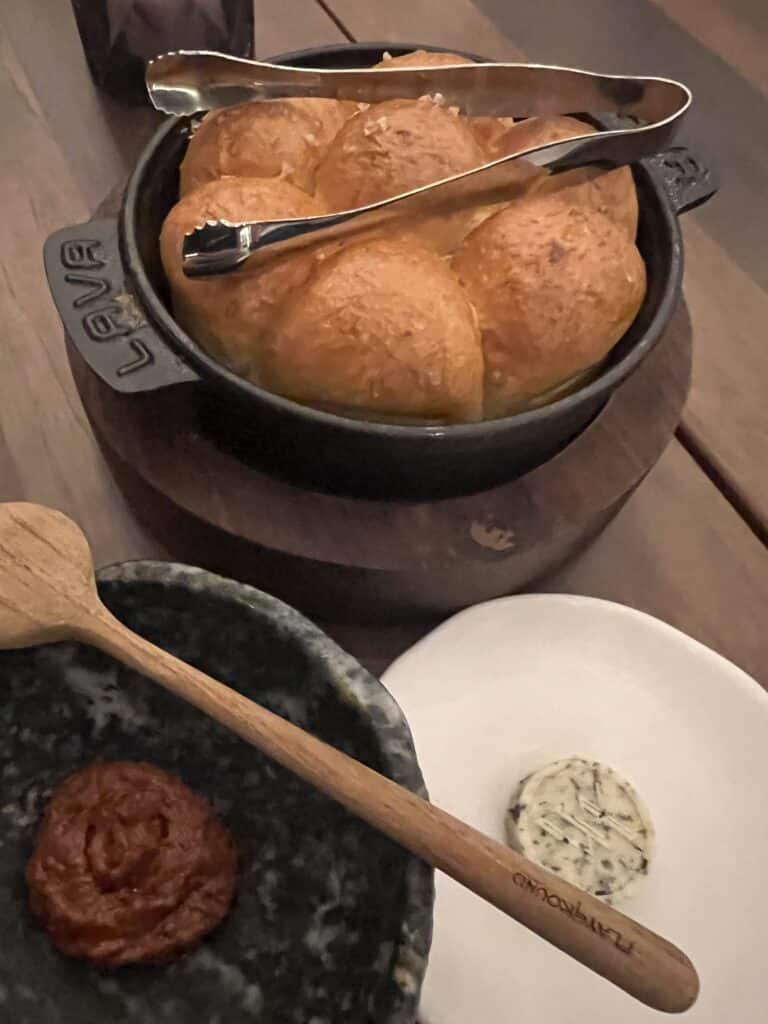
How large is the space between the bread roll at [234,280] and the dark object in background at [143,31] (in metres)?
0.43

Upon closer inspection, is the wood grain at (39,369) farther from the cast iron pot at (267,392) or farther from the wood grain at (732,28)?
the wood grain at (732,28)

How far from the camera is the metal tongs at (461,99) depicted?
634mm

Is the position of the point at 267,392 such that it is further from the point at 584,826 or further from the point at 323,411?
the point at 584,826

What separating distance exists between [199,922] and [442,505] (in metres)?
0.31

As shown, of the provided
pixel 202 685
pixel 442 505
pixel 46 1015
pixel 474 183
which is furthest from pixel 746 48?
pixel 46 1015

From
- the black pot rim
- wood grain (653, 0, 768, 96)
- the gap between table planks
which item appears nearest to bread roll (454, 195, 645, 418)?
the black pot rim

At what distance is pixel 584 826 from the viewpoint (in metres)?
0.62

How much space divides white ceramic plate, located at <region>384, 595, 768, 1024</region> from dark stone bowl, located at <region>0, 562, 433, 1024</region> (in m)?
0.10

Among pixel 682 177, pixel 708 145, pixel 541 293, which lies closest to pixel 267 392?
pixel 541 293

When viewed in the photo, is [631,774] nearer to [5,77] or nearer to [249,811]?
[249,811]

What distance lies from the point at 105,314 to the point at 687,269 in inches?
24.7

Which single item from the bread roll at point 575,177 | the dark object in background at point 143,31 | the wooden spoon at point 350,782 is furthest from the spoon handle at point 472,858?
the dark object in background at point 143,31

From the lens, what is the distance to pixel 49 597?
Answer: 0.53 meters

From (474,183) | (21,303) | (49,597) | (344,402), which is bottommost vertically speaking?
(21,303)
